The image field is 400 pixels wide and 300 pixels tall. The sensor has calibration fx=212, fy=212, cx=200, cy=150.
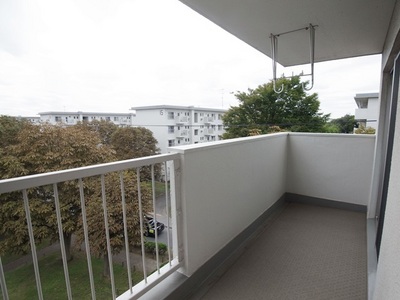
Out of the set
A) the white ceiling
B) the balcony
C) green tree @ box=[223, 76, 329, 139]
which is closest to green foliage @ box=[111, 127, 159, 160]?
green tree @ box=[223, 76, 329, 139]

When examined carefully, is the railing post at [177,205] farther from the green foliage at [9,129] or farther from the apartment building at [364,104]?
the apartment building at [364,104]

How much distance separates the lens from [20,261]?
5.31 metres

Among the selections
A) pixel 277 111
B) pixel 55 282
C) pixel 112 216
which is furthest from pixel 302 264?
pixel 277 111

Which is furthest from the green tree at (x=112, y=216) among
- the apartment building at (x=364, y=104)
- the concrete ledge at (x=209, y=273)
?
the apartment building at (x=364, y=104)

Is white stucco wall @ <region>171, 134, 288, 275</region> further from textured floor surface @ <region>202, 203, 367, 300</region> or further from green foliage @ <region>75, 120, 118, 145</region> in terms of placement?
green foliage @ <region>75, 120, 118, 145</region>

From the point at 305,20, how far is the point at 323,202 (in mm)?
2531

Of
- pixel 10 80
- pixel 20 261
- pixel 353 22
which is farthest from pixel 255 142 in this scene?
pixel 10 80

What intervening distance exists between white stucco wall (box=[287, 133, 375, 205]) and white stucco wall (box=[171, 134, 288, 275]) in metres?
0.81

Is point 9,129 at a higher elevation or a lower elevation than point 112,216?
higher

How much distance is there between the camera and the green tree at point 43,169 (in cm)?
445

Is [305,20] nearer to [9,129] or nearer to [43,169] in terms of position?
[43,169]

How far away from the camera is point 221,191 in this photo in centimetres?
183

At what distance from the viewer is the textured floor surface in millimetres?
1561

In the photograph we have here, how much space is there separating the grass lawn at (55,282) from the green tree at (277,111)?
927cm
